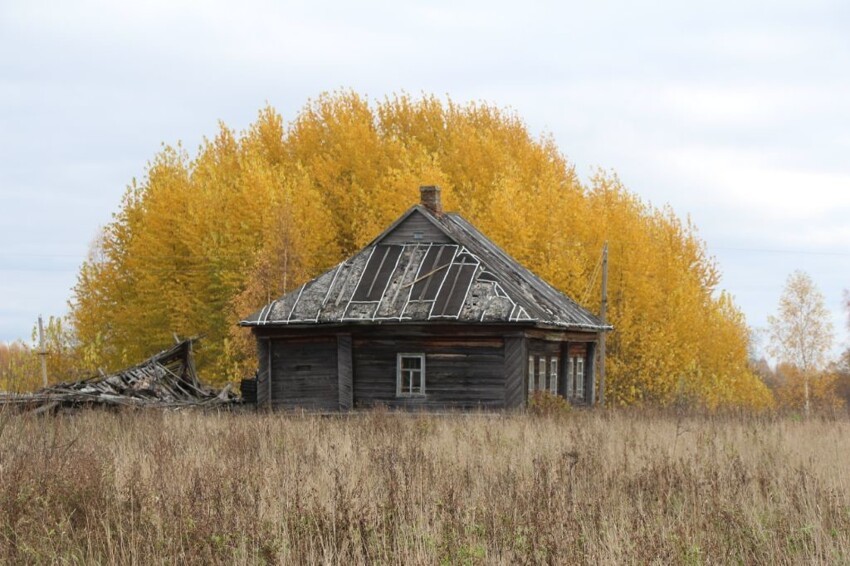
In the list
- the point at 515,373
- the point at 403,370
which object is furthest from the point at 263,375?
the point at 515,373

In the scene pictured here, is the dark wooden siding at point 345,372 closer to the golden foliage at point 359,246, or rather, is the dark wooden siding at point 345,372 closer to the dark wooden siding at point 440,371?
the dark wooden siding at point 440,371

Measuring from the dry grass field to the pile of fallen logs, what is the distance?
9604 mm

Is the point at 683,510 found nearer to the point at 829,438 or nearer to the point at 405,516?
the point at 405,516

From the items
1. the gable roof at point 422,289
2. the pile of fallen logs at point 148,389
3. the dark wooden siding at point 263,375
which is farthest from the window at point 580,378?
the pile of fallen logs at point 148,389

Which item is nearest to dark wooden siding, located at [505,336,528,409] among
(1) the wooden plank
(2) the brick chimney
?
(2) the brick chimney

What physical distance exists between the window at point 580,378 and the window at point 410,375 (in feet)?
20.6

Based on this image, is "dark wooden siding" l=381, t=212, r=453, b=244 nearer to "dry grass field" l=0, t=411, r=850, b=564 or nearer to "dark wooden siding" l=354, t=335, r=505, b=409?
"dark wooden siding" l=354, t=335, r=505, b=409

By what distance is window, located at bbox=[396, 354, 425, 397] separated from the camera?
26734mm

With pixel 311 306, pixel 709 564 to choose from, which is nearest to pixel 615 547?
pixel 709 564

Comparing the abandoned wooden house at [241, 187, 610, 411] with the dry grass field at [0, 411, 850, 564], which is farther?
the abandoned wooden house at [241, 187, 610, 411]

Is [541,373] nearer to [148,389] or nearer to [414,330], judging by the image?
[414,330]

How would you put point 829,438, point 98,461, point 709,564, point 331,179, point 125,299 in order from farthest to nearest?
point 331,179
point 125,299
point 829,438
point 98,461
point 709,564

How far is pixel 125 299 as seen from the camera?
4078 cm

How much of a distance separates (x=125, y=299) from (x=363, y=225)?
923 cm
